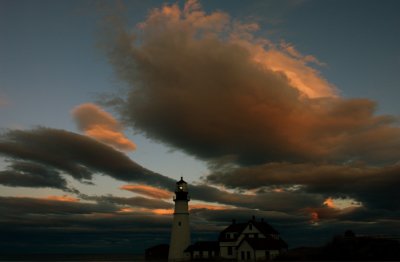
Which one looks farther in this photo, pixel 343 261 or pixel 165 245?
pixel 165 245

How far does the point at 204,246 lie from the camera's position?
7231 centimetres

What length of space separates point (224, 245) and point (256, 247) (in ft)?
28.8

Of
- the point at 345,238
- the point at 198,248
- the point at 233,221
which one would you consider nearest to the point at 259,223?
the point at 233,221

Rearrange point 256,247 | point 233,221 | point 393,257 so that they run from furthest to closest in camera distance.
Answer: point 233,221 < point 256,247 < point 393,257

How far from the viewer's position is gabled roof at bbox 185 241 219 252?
70656 millimetres

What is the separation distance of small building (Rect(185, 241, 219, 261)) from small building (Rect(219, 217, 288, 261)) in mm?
1721

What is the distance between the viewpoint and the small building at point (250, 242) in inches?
2518

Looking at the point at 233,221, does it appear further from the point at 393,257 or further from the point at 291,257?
the point at 393,257

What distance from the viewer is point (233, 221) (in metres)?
76.6

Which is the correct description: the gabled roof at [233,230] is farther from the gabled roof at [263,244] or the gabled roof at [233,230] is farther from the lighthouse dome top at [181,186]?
the lighthouse dome top at [181,186]

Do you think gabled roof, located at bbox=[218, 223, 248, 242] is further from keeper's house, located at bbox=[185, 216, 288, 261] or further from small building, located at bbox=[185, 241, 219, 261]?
small building, located at bbox=[185, 241, 219, 261]

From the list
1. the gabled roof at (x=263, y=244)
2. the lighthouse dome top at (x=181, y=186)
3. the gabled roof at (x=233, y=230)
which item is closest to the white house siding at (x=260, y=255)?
the gabled roof at (x=263, y=244)

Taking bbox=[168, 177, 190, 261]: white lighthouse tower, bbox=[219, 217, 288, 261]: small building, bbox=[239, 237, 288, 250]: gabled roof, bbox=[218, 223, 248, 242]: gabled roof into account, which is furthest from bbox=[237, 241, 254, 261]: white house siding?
bbox=[168, 177, 190, 261]: white lighthouse tower

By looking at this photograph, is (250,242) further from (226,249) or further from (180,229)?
(180,229)
